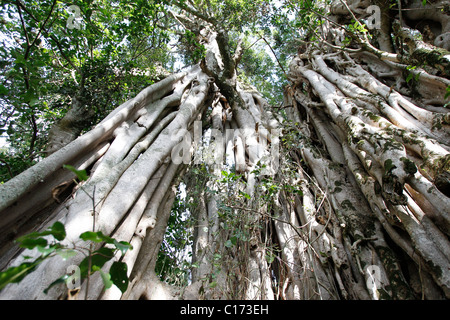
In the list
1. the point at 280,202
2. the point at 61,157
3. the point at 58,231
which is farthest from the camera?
the point at 280,202

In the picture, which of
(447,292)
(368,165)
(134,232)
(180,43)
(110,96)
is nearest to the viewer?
(447,292)

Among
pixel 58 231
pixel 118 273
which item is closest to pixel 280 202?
pixel 118 273

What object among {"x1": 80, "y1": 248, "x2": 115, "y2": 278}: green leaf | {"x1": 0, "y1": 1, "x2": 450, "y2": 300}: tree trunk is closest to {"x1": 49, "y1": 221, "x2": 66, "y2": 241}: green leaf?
{"x1": 80, "y1": 248, "x2": 115, "y2": 278}: green leaf

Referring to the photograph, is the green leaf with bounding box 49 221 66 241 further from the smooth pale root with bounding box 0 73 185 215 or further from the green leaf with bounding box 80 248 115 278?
the smooth pale root with bounding box 0 73 185 215

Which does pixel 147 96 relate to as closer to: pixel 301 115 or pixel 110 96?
pixel 110 96

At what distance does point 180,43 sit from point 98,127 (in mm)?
5927

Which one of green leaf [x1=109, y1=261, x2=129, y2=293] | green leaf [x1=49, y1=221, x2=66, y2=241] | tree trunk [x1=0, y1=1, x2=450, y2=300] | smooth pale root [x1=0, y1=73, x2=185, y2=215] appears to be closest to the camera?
green leaf [x1=49, y1=221, x2=66, y2=241]

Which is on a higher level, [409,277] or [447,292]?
[409,277]

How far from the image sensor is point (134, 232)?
1685mm

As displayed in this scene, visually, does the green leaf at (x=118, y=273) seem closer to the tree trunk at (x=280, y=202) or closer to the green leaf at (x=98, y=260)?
the green leaf at (x=98, y=260)

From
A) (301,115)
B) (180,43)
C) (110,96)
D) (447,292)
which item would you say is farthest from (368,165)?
(180,43)

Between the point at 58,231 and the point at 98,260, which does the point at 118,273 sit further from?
the point at 58,231

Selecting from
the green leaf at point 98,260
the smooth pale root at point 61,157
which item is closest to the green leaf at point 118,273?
the green leaf at point 98,260

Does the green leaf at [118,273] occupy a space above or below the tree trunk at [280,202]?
Answer: below
